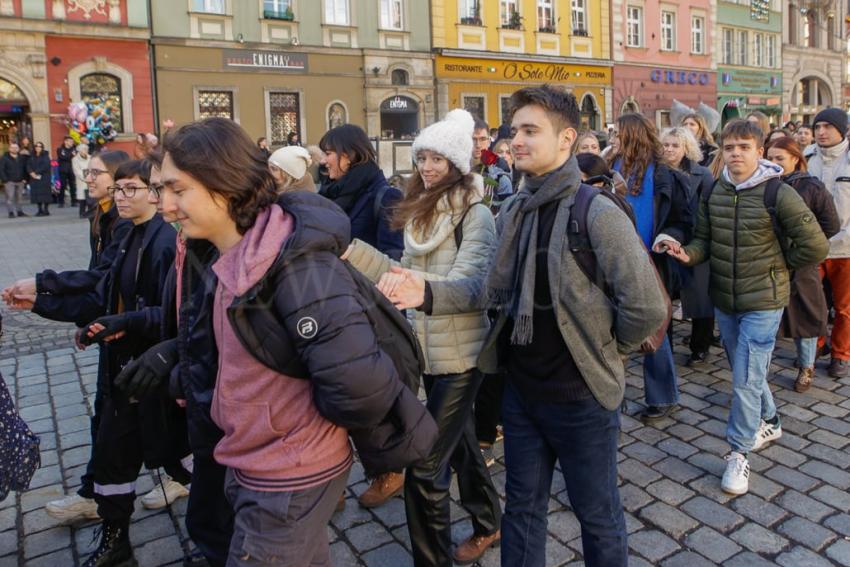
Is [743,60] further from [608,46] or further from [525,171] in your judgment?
[525,171]

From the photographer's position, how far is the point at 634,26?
34562 millimetres

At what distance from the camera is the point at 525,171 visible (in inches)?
108

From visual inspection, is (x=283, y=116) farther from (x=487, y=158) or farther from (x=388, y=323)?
(x=388, y=323)

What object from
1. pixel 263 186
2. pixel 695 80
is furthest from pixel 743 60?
pixel 263 186

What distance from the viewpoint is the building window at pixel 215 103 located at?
908 inches

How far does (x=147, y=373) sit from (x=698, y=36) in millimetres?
40097

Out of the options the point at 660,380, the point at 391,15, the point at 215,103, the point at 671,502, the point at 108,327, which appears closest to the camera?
the point at 108,327

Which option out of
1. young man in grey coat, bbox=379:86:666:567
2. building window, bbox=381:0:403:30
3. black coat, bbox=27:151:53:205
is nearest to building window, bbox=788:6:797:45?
building window, bbox=381:0:403:30

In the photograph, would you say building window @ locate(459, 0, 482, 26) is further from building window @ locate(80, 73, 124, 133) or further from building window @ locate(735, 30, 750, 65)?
building window @ locate(735, 30, 750, 65)

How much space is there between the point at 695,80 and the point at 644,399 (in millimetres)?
35750

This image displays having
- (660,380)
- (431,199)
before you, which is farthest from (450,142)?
(660,380)

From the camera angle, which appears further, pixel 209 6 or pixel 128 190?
pixel 209 6

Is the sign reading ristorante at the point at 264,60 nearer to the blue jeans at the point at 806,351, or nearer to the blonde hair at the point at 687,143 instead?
the blonde hair at the point at 687,143

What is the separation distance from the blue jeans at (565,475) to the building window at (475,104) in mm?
26740
